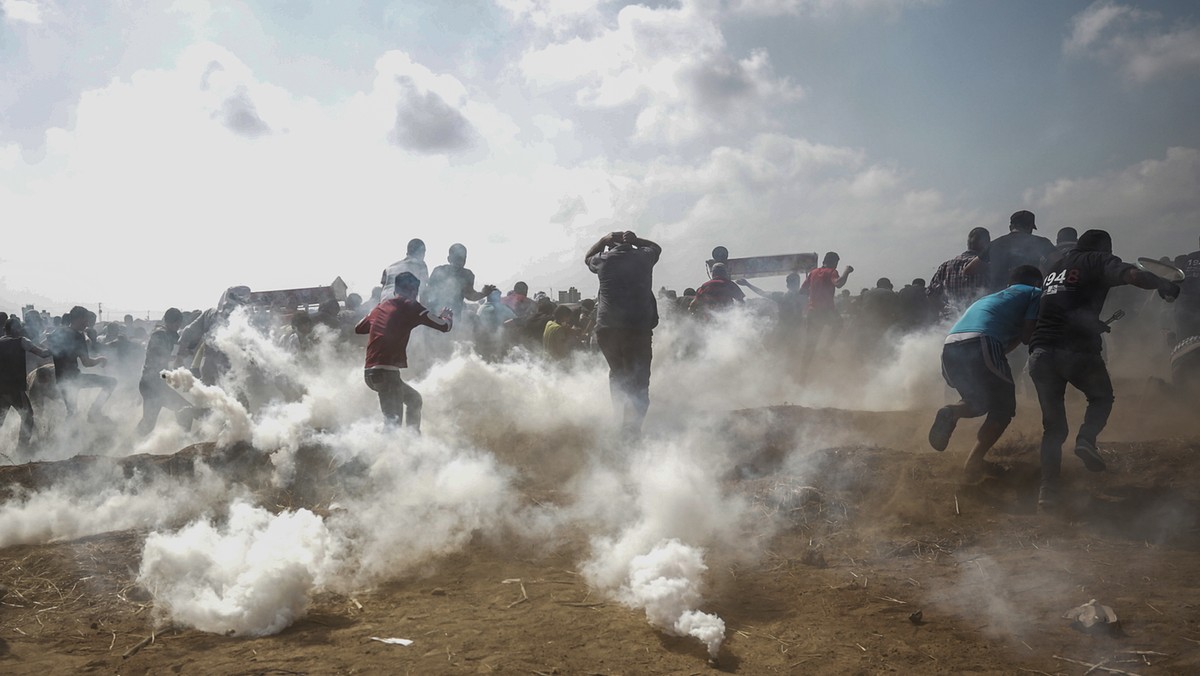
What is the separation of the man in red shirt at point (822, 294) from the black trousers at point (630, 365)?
181 inches

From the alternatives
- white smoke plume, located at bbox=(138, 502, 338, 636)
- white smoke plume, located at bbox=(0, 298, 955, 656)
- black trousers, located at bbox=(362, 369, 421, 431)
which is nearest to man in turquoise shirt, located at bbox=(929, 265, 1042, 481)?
white smoke plume, located at bbox=(0, 298, 955, 656)

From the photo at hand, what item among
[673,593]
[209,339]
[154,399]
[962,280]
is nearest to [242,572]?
[673,593]

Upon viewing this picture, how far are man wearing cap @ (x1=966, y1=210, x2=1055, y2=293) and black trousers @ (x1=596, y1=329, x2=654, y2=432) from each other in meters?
3.84

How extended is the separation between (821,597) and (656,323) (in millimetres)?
3471

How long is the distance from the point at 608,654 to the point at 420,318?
14.0ft

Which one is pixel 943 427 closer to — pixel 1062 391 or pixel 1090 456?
pixel 1062 391

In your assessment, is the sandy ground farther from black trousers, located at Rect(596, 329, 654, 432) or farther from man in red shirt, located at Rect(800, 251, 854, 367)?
man in red shirt, located at Rect(800, 251, 854, 367)

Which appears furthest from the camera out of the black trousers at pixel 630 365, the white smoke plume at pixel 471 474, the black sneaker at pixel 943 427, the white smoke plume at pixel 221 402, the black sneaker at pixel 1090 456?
the black trousers at pixel 630 365

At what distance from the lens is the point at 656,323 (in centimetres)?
712

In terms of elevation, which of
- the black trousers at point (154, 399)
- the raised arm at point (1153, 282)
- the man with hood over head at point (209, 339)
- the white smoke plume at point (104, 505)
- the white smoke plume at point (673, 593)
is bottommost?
the white smoke plume at point (104, 505)

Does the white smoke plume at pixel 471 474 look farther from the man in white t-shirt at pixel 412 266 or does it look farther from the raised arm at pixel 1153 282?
the raised arm at pixel 1153 282

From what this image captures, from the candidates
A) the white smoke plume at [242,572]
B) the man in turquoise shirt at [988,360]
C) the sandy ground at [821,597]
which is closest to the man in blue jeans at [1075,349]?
the man in turquoise shirt at [988,360]

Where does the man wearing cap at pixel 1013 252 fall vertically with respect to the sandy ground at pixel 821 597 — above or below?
Result: above

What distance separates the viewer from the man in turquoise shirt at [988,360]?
5.25m
